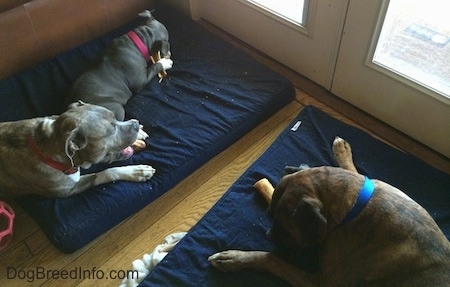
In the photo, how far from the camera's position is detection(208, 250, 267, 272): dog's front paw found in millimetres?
1912

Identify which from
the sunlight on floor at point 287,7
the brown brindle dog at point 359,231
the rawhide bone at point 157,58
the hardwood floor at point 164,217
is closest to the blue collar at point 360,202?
the brown brindle dog at point 359,231

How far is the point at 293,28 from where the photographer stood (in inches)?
109

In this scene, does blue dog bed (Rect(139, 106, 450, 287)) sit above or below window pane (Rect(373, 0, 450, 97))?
below

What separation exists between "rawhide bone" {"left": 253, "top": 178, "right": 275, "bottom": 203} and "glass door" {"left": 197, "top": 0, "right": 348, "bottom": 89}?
1.03 meters

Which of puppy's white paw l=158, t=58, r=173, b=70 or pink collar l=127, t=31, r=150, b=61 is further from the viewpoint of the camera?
puppy's white paw l=158, t=58, r=173, b=70

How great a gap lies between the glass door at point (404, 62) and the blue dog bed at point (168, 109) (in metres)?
0.53

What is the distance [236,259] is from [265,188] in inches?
17.9

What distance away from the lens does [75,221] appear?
2.06m

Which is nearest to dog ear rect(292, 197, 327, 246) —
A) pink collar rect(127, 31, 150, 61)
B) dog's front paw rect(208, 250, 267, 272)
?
dog's front paw rect(208, 250, 267, 272)

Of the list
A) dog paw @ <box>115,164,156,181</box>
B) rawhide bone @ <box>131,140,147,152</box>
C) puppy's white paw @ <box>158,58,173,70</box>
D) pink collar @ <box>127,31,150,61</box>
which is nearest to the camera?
dog paw @ <box>115,164,156,181</box>

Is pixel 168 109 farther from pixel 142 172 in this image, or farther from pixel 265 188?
pixel 265 188

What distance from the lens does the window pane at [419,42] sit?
214 cm

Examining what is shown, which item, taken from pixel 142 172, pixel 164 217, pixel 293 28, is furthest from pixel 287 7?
pixel 164 217

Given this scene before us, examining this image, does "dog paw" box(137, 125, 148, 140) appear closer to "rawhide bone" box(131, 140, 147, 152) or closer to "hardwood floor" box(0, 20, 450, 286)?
"rawhide bone" box(131, 140, 147, 152)
